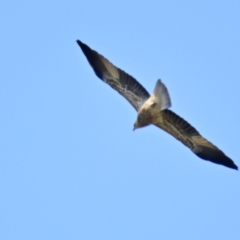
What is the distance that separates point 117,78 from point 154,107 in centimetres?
135

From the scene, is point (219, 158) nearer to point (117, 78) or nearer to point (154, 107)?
point (154, 107)

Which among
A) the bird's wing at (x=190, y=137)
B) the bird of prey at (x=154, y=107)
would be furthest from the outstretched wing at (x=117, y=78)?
the bird's wing at (x=190, y=137)

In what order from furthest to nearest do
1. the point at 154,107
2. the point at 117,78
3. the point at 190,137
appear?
the point at 117,78 → the point at 190,137 → the point at 154,107

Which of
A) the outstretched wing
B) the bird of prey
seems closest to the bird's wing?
the bird of prey

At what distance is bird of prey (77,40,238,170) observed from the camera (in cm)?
1298

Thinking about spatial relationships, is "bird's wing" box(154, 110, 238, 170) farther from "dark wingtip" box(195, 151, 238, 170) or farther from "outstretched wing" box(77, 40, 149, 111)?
"outstretched wing" box(77, 40, 149, 111)

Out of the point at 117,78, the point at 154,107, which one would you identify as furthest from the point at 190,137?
the point at 117,78

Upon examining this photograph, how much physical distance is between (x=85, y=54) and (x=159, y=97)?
2.05m

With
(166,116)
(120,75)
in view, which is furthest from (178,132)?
(120,75)

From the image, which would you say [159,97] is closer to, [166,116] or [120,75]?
[166,116]

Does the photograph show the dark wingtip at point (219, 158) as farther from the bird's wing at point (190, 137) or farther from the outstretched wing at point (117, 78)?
the outstretched wing at point (117, 78)

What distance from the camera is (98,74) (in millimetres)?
14312

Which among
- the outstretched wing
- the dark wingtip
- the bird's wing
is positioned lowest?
the dark wingtip

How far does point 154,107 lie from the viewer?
42.7 ft
